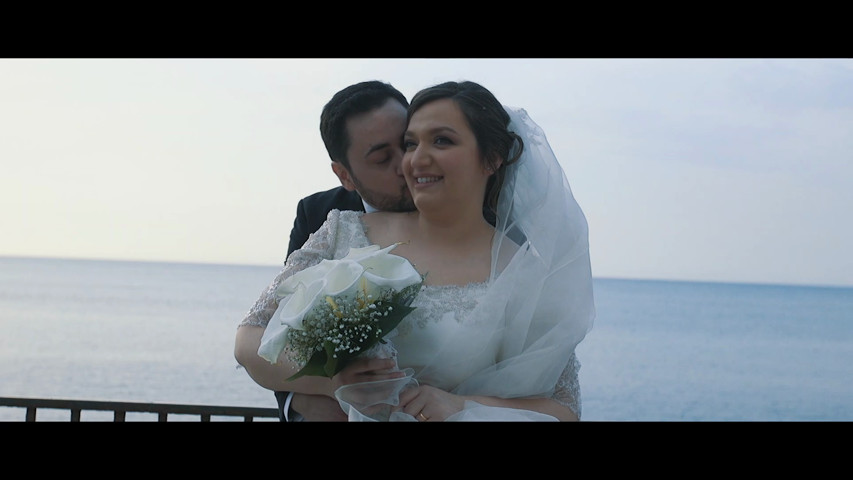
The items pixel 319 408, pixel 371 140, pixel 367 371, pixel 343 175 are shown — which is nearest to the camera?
pixel 367 371

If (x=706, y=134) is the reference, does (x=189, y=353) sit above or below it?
below

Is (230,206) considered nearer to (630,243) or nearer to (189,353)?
(189,353)

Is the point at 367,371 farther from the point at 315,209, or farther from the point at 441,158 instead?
the point at 315,209

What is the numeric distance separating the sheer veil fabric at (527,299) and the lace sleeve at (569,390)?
34 millimetres

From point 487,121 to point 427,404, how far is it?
0.98m

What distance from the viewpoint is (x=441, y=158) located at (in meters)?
2.83

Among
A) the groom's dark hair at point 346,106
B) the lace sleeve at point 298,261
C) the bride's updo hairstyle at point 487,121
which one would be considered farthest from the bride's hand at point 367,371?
the groom's dark hair at point 346,106

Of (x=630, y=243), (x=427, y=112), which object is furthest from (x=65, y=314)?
(x=427, y=112)

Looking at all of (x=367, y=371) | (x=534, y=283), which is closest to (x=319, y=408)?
(x=367, y=371)

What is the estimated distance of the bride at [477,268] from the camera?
2.76 meters

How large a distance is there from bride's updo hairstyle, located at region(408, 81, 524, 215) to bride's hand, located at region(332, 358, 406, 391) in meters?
0.82

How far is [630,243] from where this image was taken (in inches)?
1487

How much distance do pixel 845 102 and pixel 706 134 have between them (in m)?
7.42

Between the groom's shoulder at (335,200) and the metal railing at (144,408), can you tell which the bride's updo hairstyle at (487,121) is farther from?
the metal railing at (144,408)
